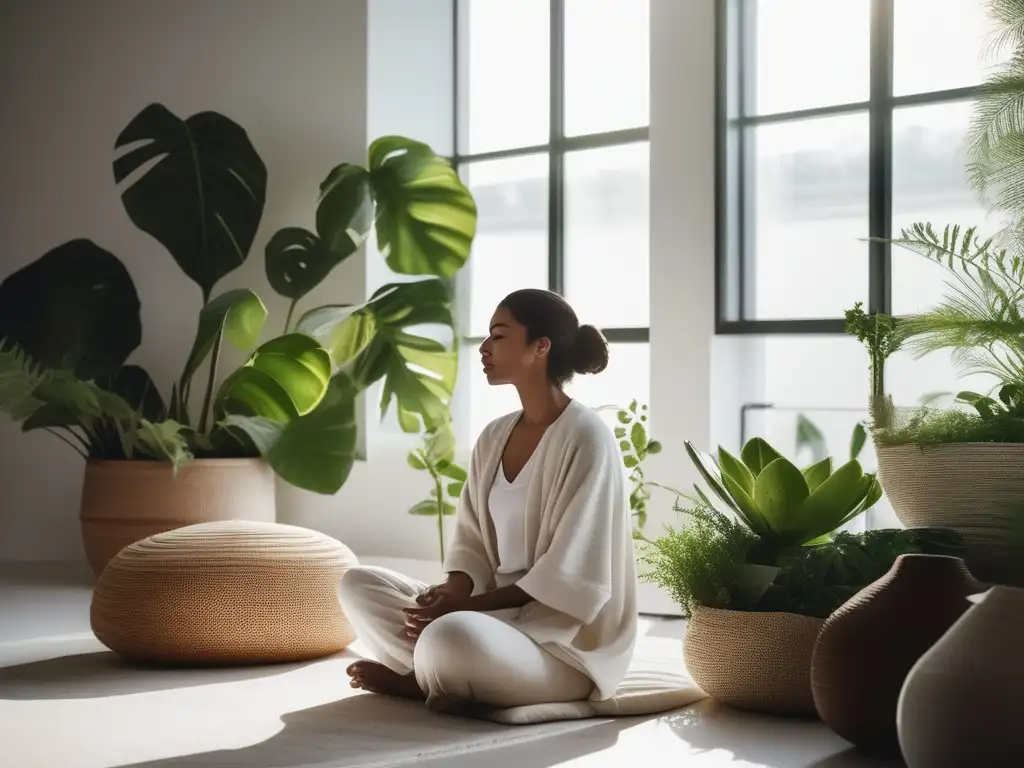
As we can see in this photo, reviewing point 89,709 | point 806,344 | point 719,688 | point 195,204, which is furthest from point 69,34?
point 719,688

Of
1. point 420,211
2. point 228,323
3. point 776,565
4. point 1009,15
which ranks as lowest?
point 776,565

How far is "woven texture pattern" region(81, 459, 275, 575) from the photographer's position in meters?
5.85

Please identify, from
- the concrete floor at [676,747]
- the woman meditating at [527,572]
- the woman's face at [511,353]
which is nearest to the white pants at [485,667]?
the woman meditating at [527,572]

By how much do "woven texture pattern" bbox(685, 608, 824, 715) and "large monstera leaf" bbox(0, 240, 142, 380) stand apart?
369 cm

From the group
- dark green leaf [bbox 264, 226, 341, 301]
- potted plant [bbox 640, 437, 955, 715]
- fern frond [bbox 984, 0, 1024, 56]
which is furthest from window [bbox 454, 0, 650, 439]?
potted plant [bbox 640, 437, 955, 715]

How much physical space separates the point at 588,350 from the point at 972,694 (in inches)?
53.8

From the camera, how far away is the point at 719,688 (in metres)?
3.41

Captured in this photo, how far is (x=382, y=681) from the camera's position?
11.5 feet

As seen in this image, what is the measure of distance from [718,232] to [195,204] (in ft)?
7.86

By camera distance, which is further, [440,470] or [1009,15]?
[440,470]

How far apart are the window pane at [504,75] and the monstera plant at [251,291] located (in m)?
0.63

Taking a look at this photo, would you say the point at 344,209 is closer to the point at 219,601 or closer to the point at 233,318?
the point at 233,318

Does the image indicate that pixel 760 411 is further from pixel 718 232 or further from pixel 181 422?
pixel 181 422

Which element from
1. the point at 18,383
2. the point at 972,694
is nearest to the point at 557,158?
the point at 18,383
